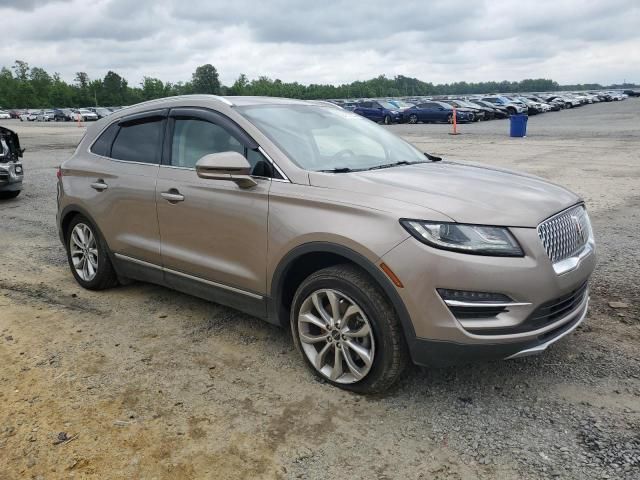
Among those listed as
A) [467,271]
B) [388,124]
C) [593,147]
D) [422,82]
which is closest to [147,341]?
[467,271]

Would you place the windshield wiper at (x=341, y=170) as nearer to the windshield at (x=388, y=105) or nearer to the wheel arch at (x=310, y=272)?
the wheel arch at (x=310, y=272)

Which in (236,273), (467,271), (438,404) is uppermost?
(467,271)

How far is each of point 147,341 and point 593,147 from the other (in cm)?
1838

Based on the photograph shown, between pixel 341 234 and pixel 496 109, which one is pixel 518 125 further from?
pixel 341 234

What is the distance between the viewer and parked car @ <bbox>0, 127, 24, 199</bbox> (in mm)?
10297

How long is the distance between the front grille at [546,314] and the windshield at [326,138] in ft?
4.85

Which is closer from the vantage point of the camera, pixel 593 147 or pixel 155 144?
pixel 155 144

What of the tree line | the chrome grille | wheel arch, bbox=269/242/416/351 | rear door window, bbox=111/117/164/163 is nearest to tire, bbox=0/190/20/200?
rear door window, bbox=111/117/164/163

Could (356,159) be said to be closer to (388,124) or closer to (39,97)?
(388,124)

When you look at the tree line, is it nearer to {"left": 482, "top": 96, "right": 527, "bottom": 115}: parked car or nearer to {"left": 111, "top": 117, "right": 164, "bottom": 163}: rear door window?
{"left": 482, "top": 96, "right": 527, "bottom": 115}: parked car

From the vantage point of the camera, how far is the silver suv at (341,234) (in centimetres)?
291

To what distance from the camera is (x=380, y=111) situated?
39.1m

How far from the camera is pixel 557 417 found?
3.05 meters

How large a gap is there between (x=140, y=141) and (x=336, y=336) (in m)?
A: 2.49
